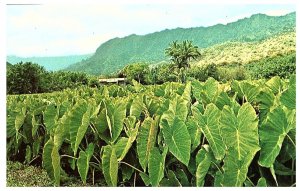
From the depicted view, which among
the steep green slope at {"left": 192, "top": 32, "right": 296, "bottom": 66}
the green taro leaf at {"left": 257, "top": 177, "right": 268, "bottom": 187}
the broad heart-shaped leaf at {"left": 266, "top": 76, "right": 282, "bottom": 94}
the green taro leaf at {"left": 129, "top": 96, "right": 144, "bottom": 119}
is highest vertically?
the broad heart-shaped leaf at {"left": 266, "top": 76, "right": 282, "bottom": 94}

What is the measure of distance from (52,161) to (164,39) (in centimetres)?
4860

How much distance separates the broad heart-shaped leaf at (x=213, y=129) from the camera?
2572 mm

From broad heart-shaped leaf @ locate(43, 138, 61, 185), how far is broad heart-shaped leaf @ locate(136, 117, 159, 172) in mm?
604

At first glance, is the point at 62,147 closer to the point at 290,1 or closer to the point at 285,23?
the point at 290,1

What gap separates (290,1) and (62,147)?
195 cm

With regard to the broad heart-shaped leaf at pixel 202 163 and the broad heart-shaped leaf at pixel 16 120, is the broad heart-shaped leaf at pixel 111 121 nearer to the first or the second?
the broad heart-shaped leaf at pixel 202 163

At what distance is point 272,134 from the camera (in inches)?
99.3

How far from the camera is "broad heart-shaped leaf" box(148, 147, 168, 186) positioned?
268 centimetres

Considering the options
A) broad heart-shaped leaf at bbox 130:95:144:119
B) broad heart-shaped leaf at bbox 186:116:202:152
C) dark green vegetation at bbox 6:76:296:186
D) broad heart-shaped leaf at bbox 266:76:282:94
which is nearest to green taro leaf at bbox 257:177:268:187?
dark green vegetation at bbox 6:76:296:186

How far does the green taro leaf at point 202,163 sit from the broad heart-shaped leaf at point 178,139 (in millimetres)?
69

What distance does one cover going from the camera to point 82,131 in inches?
118

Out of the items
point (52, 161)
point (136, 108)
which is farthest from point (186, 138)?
point (52, 161)

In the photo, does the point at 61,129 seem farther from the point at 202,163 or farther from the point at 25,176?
the point at 202,163

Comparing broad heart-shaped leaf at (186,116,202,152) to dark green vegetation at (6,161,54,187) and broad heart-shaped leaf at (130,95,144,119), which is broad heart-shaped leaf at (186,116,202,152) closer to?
broad heart-shaped leaf at (130,95,144,119)
